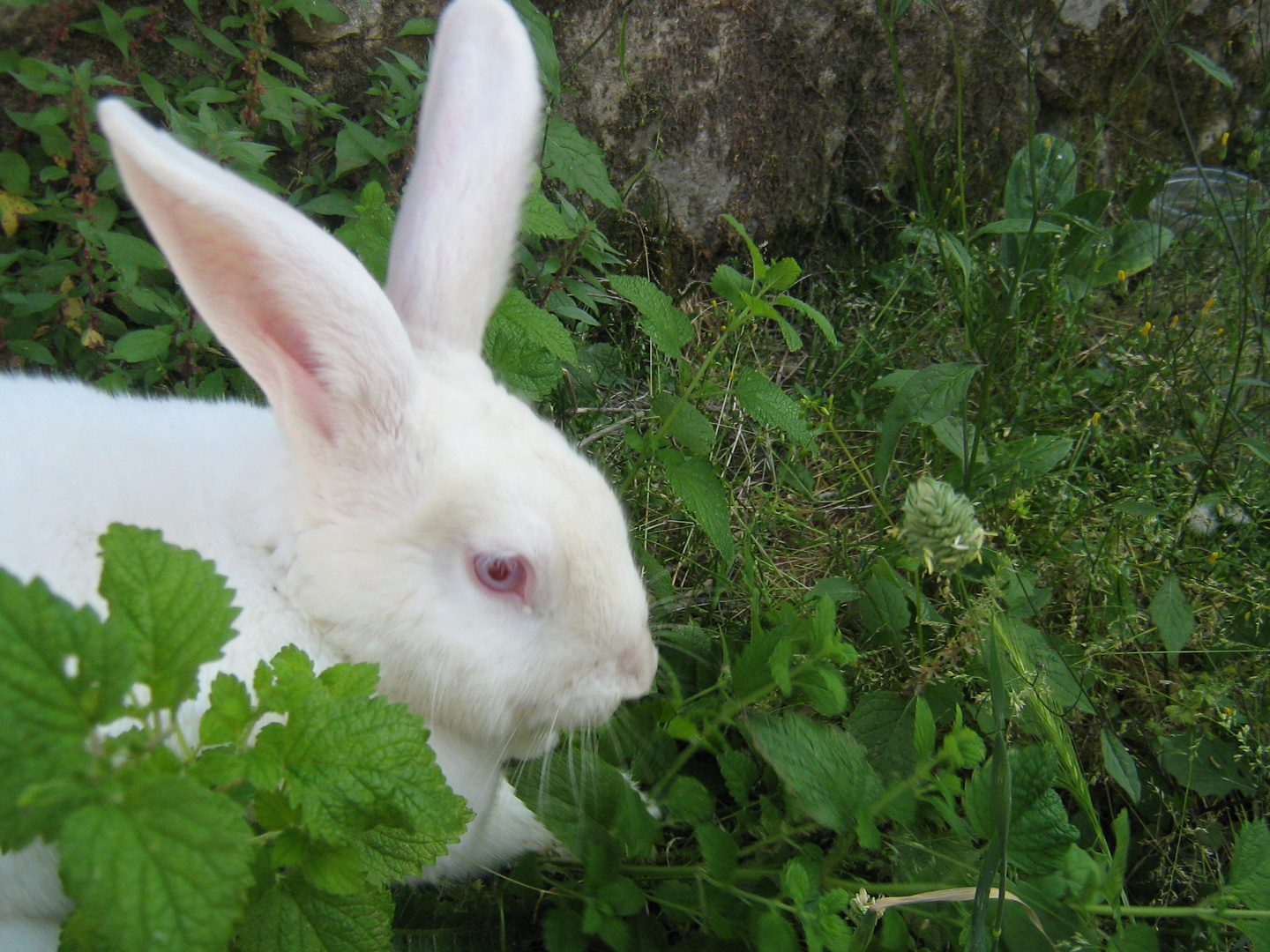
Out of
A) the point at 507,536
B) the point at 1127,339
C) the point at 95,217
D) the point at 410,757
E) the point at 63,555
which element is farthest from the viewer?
the point at 1127,339

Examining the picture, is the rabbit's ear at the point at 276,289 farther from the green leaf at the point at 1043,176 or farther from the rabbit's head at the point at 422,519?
the green leaf at the point at 1043,176

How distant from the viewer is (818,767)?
5.01 ft

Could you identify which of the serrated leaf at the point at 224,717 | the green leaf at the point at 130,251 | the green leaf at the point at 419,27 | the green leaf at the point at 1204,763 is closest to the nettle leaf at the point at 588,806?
the serrated leaf at the point at 224,717

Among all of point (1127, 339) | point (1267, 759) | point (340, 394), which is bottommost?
point (1267, 759)

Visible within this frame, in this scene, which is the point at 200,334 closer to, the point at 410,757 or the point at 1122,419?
the point at 410,757

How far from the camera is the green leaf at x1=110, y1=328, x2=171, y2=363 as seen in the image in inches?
88.0

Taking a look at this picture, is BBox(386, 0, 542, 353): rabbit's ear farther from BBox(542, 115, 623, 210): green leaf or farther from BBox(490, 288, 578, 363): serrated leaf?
BBox(542, 115, 623, 210): green leaf

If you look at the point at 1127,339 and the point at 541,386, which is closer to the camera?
the point at 541,386

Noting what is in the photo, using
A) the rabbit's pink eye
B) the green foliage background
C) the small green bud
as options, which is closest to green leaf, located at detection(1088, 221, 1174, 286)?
the green foliage background

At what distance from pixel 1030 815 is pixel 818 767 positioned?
0.32 meters

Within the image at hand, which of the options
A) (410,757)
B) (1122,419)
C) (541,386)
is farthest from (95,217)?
(1122,419)

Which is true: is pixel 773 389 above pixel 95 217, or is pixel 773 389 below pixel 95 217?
above

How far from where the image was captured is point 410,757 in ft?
3.55

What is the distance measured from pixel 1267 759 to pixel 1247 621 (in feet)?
1.30
